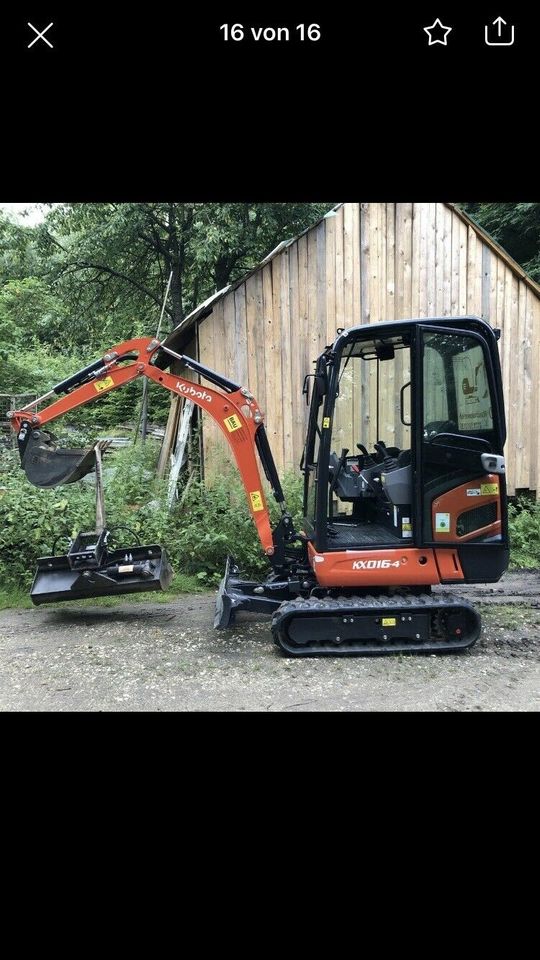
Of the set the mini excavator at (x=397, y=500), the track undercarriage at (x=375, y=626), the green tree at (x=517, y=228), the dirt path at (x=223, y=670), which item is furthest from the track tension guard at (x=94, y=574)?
the green tree at (x=517, y=228)

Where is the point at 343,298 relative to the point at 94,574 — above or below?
above

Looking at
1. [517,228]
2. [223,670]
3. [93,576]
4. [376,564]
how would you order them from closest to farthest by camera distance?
[223,670]
[376,564]
[93,576]
[517,228]

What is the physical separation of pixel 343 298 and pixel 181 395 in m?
3.95

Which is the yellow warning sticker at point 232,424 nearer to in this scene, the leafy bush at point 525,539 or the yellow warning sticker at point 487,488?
the yellow warning sticker at point 487,488

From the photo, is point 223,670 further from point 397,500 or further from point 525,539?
point 525,539

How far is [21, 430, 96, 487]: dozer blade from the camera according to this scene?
17.4 ft

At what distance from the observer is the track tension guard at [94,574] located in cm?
535

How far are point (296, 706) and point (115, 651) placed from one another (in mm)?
1868

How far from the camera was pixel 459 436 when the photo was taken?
4.47 m

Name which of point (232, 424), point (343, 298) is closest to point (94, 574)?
point (232, 424)

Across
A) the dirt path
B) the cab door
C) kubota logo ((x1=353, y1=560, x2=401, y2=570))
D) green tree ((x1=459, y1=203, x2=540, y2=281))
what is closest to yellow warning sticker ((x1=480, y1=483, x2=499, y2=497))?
the cab door

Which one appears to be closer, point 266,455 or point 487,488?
point 487,488

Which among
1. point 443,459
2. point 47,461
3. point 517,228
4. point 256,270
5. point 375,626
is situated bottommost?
point 375,626

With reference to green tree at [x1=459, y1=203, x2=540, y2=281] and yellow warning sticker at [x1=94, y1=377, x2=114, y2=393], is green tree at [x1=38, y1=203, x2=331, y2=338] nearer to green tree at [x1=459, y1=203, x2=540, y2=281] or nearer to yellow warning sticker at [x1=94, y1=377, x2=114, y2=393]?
green tree at [x1=459, y1=203, x2=540, y2=281]
